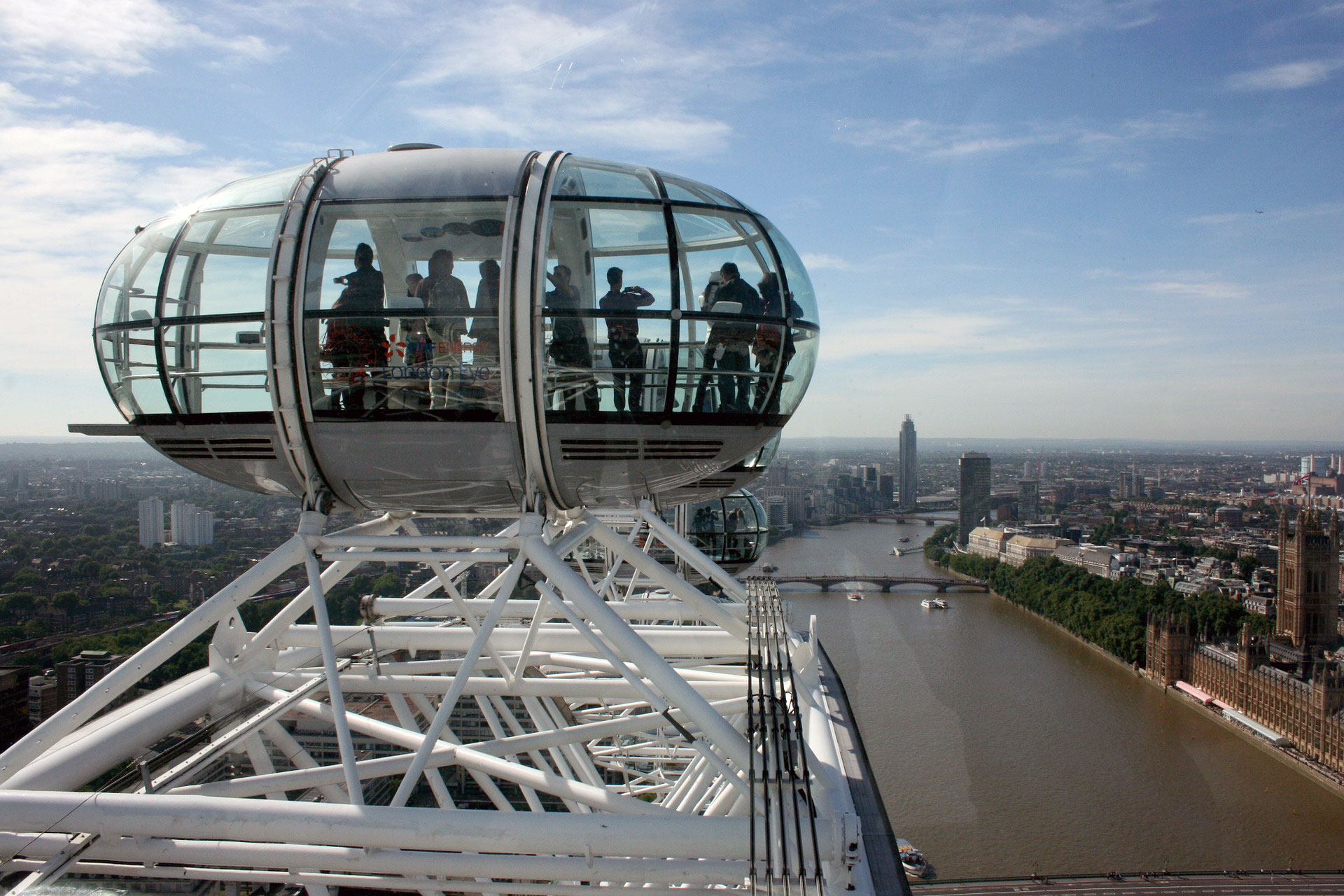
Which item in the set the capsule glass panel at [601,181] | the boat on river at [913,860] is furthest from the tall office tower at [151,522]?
the capsule glass panel at [601,181]

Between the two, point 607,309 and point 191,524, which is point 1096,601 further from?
point 607,309

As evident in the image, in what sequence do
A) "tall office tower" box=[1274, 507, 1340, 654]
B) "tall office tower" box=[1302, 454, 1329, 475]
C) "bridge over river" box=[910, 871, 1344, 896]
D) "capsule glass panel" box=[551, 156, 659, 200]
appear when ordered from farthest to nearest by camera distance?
"tall office tower" box=[1302, 454, 1329, 475] < "tall office tower" box=[1274, 507, 1340, 654] < "bridge over river" box=[910, 871, 1344, 896] < "capsule glass panel" box=[551, 156, 659, 200]

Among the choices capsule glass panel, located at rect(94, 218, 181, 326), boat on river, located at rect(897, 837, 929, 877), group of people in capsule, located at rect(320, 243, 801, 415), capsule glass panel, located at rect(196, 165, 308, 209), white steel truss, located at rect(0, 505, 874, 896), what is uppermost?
capsule glass panel, located at rect(196, 165, 308, 209)

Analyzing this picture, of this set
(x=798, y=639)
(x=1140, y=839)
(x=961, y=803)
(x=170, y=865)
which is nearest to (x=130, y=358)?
(x=170, y=865)

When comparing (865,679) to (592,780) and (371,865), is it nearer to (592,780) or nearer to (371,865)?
(592,780)

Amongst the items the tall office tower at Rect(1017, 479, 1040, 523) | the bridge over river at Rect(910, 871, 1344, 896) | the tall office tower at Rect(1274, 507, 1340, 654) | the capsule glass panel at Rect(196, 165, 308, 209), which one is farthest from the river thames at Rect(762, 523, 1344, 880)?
the tall office tower at Rect(1017, 479, 1040, 523)

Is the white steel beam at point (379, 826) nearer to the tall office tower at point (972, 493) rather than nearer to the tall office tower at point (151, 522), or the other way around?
the tall office tower at point (151, 522)

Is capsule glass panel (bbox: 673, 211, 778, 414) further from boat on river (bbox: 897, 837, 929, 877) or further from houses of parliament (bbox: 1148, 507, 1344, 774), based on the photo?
houses of parliament (bbox: 1148, 507, 1344, 774)

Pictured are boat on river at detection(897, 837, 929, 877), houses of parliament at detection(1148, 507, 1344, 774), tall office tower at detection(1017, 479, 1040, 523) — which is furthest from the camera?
tall office tower at detection(1017, 479, 1040, 523)
